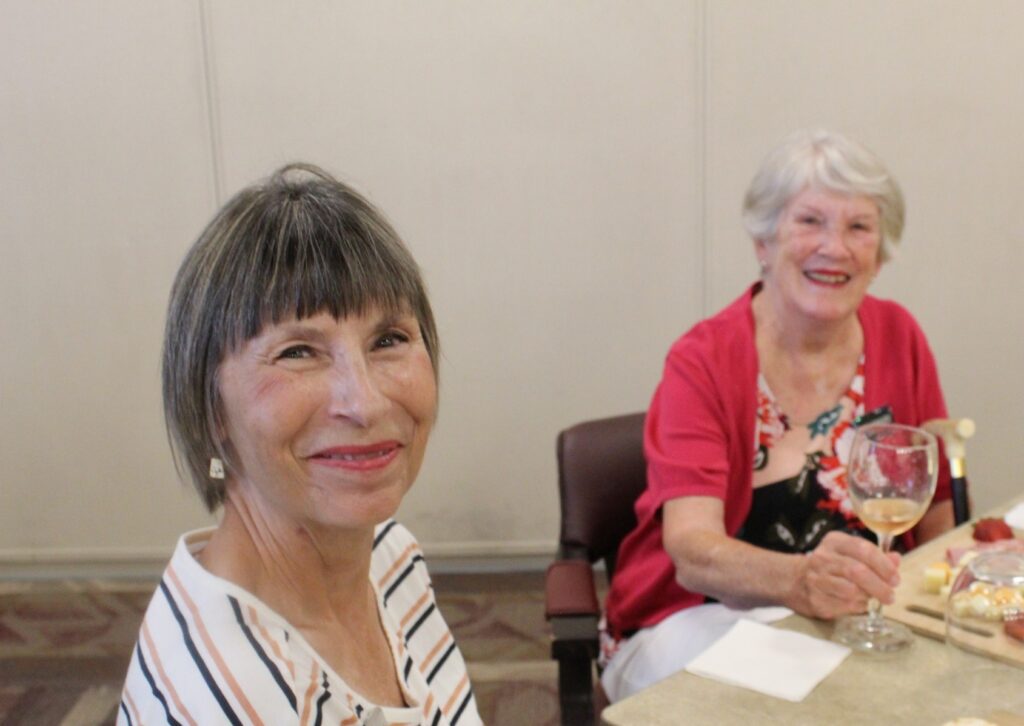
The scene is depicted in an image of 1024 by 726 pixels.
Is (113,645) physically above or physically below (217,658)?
below

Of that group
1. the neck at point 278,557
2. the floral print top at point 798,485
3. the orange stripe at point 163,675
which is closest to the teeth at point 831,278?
the floral print top at point 798,485

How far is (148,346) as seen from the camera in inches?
157

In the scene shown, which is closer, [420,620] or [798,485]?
[420,620]

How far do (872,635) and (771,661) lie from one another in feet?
0.54

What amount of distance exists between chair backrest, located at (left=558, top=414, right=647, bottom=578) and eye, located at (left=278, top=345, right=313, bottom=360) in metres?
1.31

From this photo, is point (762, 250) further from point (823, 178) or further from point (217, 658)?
point (217, 658)

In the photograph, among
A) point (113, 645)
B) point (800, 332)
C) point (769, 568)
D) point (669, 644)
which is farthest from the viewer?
point (113, 645)

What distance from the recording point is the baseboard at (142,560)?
4082 millimetres

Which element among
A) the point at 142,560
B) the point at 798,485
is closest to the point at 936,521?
the point at 798,485

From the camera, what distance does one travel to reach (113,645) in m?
3.66

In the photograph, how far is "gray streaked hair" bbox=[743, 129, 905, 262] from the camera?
225 centimetres

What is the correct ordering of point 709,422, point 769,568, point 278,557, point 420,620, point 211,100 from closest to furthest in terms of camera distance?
1. point 278,557
2. point 420,620
3. point 769,568
4. point 709,422
5. point 211,100

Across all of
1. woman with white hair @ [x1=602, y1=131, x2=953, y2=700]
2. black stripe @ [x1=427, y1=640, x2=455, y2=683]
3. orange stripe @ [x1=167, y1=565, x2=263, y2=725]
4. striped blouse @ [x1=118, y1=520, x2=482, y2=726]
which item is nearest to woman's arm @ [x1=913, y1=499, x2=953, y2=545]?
woman with white hair @ [x1=602, y1=131, x2=953, y2=700]

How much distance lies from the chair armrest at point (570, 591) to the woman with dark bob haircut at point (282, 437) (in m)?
0.75
